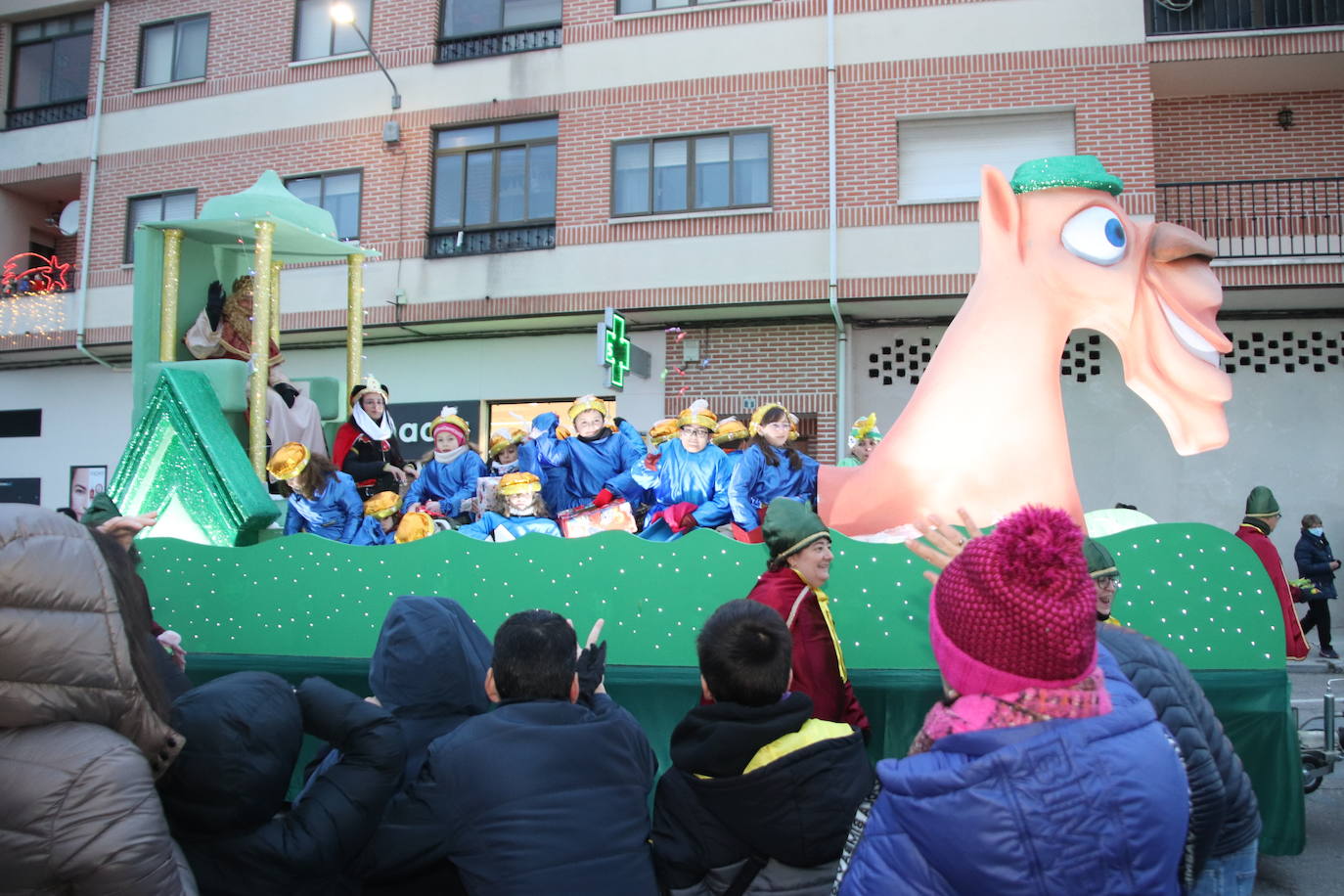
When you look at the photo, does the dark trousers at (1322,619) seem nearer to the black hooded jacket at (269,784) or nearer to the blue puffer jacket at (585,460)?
the blue puffer jacket at (585,460)

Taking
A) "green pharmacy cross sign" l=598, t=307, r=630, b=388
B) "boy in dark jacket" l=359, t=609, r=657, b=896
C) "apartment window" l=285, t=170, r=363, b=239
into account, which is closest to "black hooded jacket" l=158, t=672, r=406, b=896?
"boy in dark jacket" l=359, t=609, r=657, b=896

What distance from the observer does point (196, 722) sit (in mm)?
1937

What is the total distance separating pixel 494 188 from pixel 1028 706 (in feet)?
41.7

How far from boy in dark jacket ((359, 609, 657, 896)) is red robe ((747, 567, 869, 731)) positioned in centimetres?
103

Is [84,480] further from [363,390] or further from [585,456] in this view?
[585,456]

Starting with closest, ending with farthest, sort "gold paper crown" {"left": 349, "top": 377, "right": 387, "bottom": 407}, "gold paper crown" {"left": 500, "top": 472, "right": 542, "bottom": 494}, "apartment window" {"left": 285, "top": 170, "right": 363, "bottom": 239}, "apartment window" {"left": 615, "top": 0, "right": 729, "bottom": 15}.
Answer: "gold paper crown" {"left": 500, "top": 472, "right": 542, "bottom": 494} → "gold paper crown" {"left": 349, "top": 377, "right": 387, "bottom": 407} → "apartment window" {"left": 615, "top": 0, "right": 729, "bottom": 15} → "apartment window" {"left": 285, "top": 170, "right": 363, "bottom": 239}

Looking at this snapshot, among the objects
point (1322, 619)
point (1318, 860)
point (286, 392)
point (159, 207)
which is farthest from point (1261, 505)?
point (159, 207)

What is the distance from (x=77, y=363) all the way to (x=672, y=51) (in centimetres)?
1011

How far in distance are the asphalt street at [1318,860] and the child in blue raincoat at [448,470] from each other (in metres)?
4.51

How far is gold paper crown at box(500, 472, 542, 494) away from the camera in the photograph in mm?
5352

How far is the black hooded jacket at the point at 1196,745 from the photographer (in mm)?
2145

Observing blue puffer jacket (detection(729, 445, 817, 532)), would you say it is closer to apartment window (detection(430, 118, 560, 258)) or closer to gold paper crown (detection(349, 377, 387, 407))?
gold paper crown (detection(349, 377, 387, 407))

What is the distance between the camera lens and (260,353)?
235 inches

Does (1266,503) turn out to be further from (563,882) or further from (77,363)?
(77,363)
